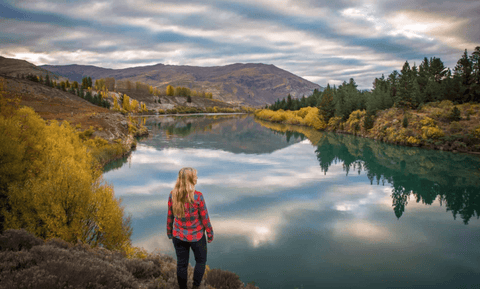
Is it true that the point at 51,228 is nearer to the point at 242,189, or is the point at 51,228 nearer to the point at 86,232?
the point at 86,232

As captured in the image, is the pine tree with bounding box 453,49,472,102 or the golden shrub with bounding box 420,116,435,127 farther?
the pine tree with bounding box 453,49,472,102

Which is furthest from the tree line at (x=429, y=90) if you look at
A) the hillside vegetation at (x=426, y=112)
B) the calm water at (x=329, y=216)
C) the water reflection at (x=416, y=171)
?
the calm water at (x=329, y=216)

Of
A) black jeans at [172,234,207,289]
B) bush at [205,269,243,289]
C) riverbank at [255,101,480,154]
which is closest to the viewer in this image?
black jeans at [172,234,207,289]

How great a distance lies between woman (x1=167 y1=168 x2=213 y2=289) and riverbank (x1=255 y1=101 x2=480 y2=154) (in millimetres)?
49888

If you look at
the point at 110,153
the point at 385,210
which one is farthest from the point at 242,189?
the point at 110,153

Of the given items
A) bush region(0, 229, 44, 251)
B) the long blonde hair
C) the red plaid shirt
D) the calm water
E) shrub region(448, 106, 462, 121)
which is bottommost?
the calm water

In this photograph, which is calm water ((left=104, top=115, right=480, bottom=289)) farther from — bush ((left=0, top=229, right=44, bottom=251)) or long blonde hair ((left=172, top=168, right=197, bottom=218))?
long blonde hair ((left=172, top=168, right=197, bottom=218))

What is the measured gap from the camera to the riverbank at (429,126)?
144 feet

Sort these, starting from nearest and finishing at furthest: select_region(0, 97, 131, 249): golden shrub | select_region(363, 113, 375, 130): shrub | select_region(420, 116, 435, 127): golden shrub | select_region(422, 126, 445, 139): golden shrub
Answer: select_region(0, 97, 131, 249): golden shrub → select_region(422, 126, 445, 139): golden shrub → select_region(420, 116, 435, 127): golden shrub → select_region(363, 113, 375, 130): shrub

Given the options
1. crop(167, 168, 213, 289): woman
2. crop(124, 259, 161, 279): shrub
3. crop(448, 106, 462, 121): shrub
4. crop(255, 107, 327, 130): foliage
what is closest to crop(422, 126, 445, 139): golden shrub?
crop(448, 106, 462, 121): shrub

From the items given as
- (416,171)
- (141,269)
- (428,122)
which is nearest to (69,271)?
(141,269)

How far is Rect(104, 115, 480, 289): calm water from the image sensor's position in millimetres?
12562

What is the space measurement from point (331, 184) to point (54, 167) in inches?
948

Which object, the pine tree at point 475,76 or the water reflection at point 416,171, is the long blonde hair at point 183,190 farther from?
the pine tree at point 475,76
